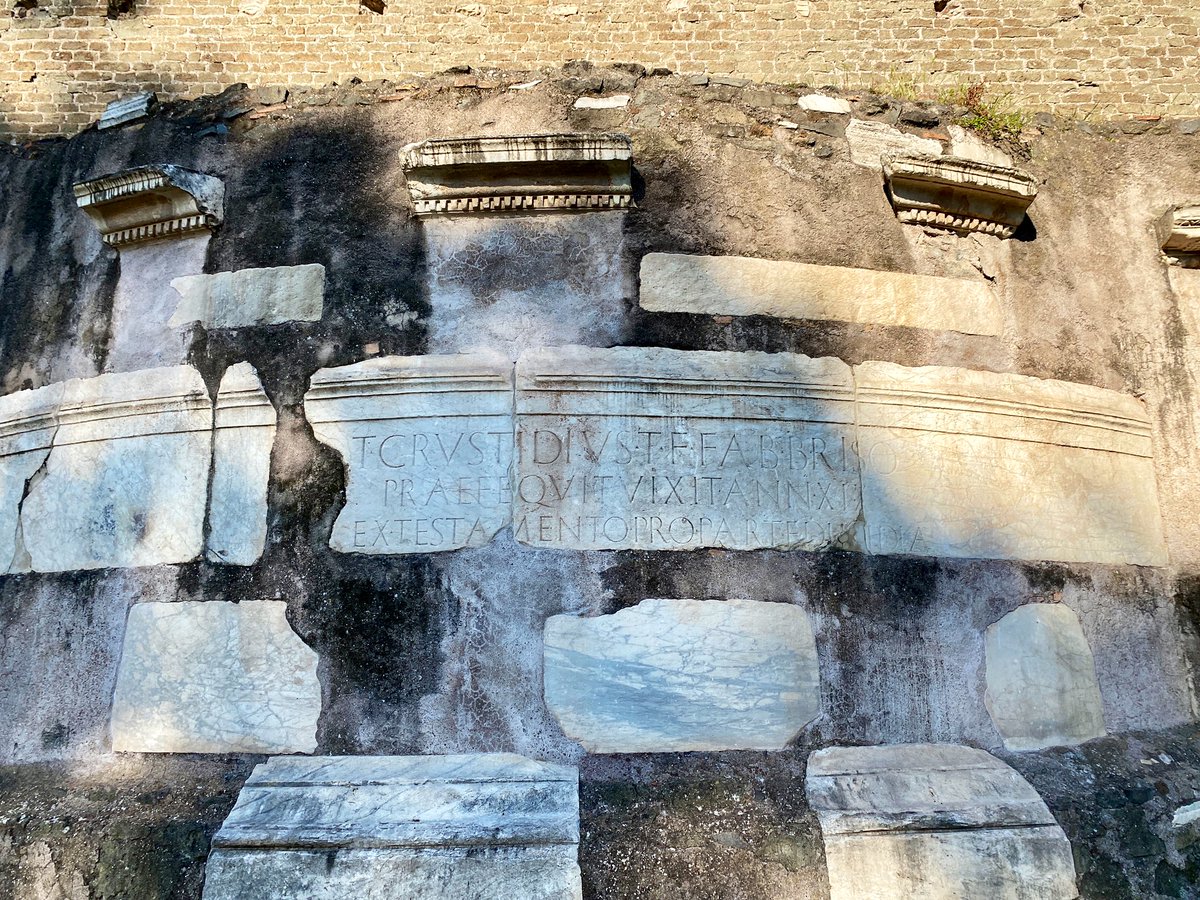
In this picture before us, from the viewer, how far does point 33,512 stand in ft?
13.9

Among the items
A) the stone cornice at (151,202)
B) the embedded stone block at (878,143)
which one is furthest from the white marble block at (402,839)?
the embedded stone block at (878,143)

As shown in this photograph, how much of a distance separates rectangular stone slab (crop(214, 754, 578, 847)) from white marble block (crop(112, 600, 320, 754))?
0.66 ft

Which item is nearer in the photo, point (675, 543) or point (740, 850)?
point (740, 850)

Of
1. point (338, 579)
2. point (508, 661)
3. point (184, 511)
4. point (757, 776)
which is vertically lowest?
point (757, 776)

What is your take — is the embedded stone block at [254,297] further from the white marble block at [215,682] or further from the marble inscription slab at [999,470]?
the marble inscription slab at [999,470]

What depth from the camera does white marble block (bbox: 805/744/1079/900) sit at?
125 inches

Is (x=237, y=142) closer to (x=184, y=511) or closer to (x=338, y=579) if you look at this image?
(x=184, y=511)

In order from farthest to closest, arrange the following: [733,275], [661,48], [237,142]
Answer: [661,48] < [237,142] < [733,275]

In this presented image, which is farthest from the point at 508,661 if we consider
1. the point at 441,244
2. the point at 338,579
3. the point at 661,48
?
the point at 661,48

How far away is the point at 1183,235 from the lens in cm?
459

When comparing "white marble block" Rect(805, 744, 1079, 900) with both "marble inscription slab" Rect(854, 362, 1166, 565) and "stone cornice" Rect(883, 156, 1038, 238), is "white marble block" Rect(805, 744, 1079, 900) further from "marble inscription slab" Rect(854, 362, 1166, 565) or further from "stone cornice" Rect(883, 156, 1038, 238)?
"stone cornice" Rect(883, 156, 1038, 238)

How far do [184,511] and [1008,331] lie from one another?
3.86 m

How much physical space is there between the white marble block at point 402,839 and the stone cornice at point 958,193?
3.09 meters

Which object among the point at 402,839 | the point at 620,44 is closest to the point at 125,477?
the point at 402,839
